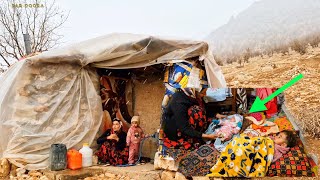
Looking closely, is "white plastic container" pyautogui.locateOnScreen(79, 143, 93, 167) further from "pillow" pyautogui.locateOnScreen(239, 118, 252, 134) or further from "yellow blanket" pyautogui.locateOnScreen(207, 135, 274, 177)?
"pillow" pyautogui.locateOnScreen(239, 118, 252, 134)

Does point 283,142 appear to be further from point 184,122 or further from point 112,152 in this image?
point 112,152

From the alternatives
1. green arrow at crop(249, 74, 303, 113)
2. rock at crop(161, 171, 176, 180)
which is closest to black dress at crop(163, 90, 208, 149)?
rock at crop(161, 171, 176, 180)

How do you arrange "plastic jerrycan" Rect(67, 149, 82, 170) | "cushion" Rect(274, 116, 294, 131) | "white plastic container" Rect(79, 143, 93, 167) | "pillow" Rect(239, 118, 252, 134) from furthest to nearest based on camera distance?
"white plastic container" Rect(79, 143, 93, 167), "plastic jerrycan" Rect(67, 149, 82, 170), "pillow" Rect(239, 118, 252, 134), "cushion" Rect(274, 116, 294, 131)

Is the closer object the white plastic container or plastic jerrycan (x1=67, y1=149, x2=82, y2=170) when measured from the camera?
plastic jerrycan (x1=67, y1=149, x2=82, y2=170)

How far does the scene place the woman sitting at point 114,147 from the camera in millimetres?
5945

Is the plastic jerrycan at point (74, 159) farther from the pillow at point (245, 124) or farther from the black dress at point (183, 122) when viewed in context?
the pillow at point (245, 124)

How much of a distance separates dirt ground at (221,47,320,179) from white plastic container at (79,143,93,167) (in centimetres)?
397

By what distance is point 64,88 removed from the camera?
6.02 metres

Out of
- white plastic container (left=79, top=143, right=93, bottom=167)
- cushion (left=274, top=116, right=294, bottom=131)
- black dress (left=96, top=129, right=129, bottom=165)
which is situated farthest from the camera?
black dress (left=96, top=129, right=129, bottom=165)

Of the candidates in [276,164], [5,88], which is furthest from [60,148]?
[276,164]

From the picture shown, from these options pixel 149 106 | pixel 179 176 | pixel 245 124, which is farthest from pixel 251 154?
pixel 149 106

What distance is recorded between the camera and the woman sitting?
5.95 meters

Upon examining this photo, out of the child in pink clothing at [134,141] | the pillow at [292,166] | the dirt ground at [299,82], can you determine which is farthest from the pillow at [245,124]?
the dirt ground at [299,82]

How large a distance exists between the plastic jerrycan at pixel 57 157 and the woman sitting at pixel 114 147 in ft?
2.21
